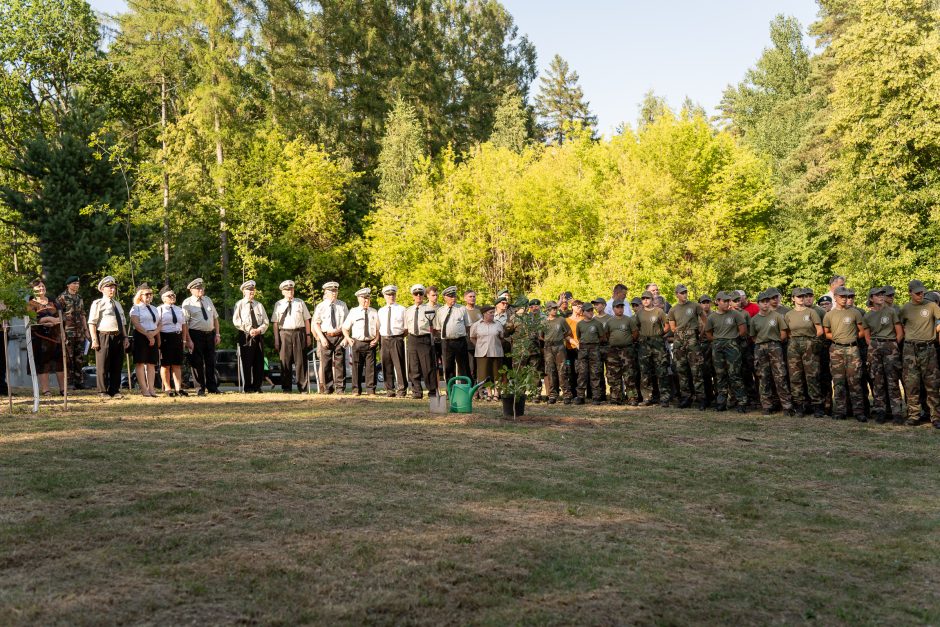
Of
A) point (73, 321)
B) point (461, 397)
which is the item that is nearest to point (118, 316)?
point (73, 321)

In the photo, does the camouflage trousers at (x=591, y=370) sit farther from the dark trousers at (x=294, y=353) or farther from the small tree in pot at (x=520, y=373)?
the dark trousers at (x=294, y=353)

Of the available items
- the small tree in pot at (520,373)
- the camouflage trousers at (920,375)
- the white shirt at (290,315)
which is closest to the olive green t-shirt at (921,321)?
the camouflage trousers at (920,375)

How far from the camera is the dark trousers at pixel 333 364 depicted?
50.1 ft

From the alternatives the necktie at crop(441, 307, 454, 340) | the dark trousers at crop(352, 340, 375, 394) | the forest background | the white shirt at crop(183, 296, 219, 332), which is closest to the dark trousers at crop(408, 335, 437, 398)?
the necktie at crop(441, 307, 454, 340)

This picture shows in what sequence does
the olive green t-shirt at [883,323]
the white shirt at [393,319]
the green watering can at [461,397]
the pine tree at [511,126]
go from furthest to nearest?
the pine tree at [511,126] < the white shirt at [393,319] < the green watering can at [461,397] < the olive green t-shirt at [883,323]

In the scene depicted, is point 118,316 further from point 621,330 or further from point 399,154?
point 399,154

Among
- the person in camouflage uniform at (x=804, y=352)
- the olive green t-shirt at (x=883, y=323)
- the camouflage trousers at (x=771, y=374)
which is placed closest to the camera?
the olive green t-shirt at (x=883, y=323)

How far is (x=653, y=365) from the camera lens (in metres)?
14.8

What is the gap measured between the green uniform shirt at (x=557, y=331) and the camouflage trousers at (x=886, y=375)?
16.8 feet

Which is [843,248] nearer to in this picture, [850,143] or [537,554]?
[850,143]

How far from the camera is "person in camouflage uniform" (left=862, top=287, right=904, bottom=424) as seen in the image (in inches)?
478

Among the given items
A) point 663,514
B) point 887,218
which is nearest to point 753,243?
point 887,218

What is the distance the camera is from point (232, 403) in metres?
12.9

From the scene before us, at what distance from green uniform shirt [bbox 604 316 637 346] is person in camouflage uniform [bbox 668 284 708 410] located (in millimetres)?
676
